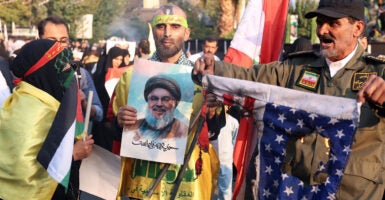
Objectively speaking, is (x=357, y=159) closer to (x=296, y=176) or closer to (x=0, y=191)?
(x=296, y=176)

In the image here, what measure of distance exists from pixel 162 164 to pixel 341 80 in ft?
4.69

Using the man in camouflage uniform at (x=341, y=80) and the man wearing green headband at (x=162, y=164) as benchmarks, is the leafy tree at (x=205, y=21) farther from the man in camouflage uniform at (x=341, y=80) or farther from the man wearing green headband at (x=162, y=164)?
the man in camouflage uniform at (x=341, y=80)

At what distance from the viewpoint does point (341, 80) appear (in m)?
4.44

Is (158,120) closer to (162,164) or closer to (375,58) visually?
(162,164)

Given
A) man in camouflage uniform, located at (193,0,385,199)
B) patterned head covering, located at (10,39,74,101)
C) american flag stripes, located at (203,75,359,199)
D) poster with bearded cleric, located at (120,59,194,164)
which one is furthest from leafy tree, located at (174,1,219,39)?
american flag stripes, located at (203,75,359,199)

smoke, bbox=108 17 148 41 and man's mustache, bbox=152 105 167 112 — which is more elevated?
man's mustache, bbox=152 105 167 112

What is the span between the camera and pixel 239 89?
4539 millimetres

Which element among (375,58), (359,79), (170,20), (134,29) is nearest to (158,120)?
(170,20)

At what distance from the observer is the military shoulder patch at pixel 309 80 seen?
454 centimetres

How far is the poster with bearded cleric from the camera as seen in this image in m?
5.18

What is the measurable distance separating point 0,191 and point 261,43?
2271 mm

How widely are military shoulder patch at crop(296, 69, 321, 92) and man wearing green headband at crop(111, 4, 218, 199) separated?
2.90 feet

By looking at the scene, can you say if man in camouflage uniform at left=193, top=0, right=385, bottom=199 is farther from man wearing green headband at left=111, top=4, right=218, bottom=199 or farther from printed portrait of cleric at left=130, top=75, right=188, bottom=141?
man wearing green headband at left=111, top=4, right=218, bottom=199

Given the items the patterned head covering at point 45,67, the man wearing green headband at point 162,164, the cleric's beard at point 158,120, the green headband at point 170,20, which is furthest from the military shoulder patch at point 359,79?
the patterned head covering at point 45,67
